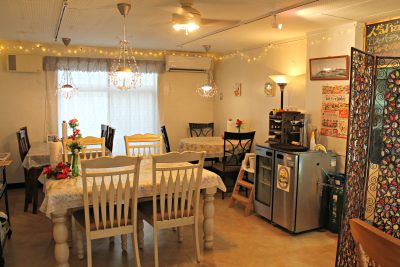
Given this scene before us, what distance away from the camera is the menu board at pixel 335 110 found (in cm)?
395

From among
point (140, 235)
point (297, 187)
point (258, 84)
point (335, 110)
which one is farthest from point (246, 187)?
point (258, 84)

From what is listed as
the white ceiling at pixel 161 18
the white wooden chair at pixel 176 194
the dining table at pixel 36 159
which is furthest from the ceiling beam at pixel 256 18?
the dining table at pixel 36 159

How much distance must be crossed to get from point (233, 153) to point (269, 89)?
46.1 inches

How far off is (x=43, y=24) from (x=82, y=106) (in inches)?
85.2

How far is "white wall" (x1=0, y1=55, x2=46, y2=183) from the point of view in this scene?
562cm

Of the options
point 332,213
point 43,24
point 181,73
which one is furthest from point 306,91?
point 43,24

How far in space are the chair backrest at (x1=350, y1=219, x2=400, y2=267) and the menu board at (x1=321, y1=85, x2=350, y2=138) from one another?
2.73 metres

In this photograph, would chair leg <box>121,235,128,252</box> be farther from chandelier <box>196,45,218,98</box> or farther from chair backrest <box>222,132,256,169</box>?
chandelier <box>196,45,218,98</box>

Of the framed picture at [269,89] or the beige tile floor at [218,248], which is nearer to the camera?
the beige tile floor at [218,248]

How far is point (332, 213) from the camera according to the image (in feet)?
12.6

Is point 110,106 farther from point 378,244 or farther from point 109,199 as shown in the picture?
point 378,244

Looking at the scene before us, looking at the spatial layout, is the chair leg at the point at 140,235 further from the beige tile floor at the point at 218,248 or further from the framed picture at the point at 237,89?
the framed picture at the point at 237,89

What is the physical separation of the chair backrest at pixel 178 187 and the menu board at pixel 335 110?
1900 millimetres

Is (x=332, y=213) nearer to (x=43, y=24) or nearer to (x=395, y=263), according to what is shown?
(x=395, y=263)
